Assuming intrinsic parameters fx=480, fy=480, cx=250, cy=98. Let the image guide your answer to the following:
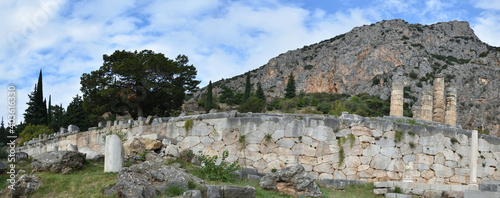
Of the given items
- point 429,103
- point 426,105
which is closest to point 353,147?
point 426,105

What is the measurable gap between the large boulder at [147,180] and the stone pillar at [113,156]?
6.10ft

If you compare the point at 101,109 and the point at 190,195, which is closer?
the point at 190,195

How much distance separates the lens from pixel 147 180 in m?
11.5

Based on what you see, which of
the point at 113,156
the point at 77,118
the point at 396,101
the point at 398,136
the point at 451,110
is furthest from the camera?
the point at 77,118

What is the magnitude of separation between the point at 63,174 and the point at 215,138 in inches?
264

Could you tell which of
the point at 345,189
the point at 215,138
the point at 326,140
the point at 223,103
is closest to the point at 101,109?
the point at 215,138

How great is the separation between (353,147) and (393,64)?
86.6m

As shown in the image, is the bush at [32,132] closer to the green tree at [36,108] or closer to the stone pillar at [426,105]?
the green tree at [36,108]

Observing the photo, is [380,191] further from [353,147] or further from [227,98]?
[227,98]

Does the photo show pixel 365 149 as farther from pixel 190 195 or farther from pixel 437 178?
pixel 190 195

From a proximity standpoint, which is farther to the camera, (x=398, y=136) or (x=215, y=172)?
(x=398, y=136)

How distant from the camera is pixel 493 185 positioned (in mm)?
12547

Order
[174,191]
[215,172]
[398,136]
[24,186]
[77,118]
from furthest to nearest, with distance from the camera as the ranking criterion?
1. [77,118]
2. [398,136]
3. [215,172]
4. [24,186]
5. [174,191]

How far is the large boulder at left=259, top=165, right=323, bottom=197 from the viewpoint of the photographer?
12.9m
